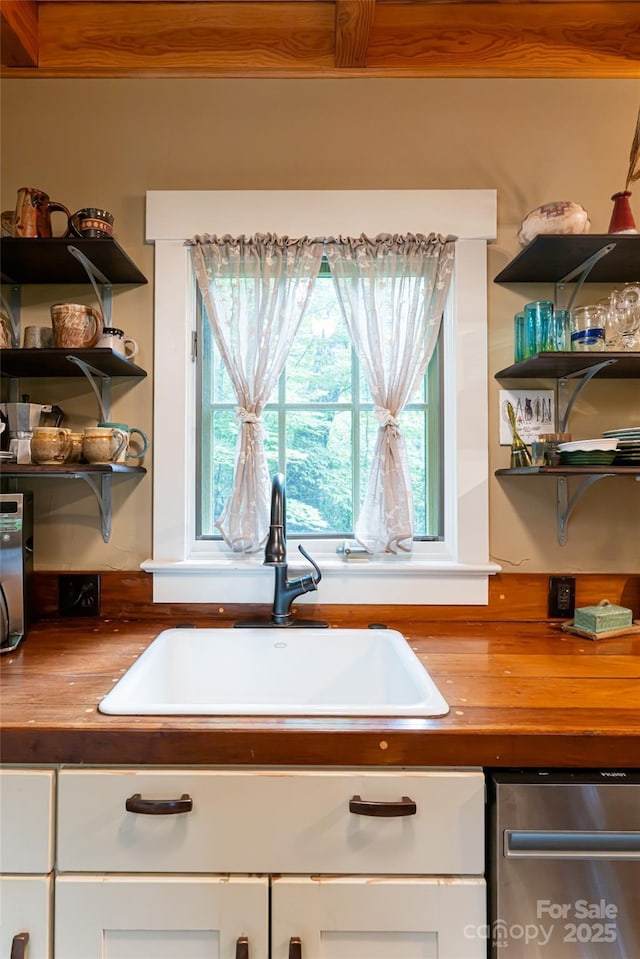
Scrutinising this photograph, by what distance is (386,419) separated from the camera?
5.17 ft

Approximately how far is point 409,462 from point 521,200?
90 centimetres

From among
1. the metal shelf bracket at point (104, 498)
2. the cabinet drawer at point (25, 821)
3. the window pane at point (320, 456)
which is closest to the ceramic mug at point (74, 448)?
the metal shelf bracket at point (104, 498)

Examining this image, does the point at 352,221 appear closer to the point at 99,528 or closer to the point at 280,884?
the point at 99,528

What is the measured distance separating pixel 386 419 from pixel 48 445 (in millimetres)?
955

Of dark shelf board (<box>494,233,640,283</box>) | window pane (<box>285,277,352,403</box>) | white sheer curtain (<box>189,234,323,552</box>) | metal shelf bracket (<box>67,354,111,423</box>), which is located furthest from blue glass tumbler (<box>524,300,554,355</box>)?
metal shelf bracket (<box>67,354,111,423</box>)

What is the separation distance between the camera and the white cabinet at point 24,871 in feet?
2.90

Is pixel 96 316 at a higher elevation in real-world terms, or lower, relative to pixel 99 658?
higher

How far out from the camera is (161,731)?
89cm

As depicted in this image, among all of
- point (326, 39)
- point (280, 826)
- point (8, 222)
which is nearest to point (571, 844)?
point (280, 826)

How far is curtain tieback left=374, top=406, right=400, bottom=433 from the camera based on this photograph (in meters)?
1.57

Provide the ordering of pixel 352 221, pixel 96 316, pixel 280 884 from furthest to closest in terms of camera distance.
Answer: pixel 352 221 → pixel 96 316 → pixel 280 884

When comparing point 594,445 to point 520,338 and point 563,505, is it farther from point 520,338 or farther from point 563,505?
point 520,338

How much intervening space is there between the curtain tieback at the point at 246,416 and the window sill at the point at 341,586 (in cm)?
44

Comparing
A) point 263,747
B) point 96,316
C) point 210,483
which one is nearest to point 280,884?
point 263,747
